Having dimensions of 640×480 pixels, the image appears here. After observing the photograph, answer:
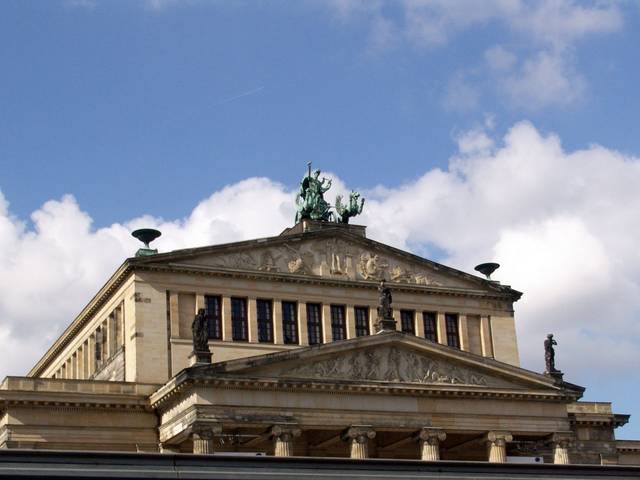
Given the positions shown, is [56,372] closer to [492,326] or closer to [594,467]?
[492,326]

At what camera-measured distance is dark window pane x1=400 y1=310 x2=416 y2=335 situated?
55.4 m

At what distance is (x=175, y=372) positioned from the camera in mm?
50156

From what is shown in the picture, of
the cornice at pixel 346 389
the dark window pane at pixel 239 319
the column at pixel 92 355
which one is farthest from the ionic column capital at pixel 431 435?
the column at pixel 92 355

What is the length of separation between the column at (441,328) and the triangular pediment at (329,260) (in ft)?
4.87

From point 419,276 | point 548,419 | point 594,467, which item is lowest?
point 594,467

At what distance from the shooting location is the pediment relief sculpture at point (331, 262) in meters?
53.2

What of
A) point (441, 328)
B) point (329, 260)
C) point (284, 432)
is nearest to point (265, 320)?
point (329, 260)

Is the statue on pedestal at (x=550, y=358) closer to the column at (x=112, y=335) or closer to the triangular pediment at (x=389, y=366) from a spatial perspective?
the triangular pediment at (x=389, y=366)

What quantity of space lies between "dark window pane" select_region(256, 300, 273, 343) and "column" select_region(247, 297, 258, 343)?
10.7 inches

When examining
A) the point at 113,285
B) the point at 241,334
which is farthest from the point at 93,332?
the point at 241,334

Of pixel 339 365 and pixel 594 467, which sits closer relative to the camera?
pixel 594 467

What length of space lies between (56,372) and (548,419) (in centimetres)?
2821

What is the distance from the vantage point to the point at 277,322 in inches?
2076

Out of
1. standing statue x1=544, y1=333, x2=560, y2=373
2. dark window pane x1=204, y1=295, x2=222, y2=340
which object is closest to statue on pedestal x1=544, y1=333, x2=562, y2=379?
standing statue x1=544, y1=333, x2=560, y2=373
